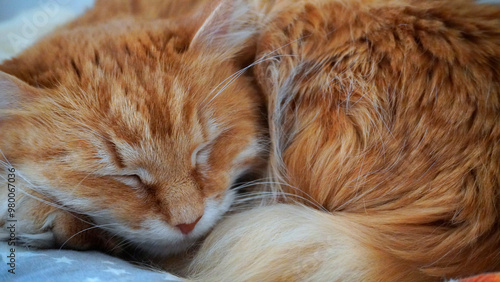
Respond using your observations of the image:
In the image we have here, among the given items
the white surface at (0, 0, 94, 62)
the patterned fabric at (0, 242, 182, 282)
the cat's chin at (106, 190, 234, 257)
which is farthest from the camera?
the white surface at (0, 0, 94, 62)

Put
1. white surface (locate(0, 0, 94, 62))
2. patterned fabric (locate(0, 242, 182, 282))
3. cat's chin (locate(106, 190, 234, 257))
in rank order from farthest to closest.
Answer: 1. white surface (locate(0, 0, 94, 62))
2. cat's chin (locate(106, 190, 234, 257))
3. patterned fabric (locate(0, 242, 182, 282))

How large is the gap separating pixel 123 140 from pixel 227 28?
48cm

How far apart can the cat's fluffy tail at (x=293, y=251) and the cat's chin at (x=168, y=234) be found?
41 mm

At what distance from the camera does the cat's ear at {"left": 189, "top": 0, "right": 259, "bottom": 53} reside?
4.00 feet

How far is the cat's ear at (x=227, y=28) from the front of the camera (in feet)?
4.00

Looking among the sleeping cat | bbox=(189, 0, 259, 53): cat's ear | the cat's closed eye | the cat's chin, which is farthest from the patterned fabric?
bbox=(189, 0, 259, 53): cat's ear

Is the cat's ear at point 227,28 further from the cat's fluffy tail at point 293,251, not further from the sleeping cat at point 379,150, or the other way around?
the cat's fluffy tail at point 293,251

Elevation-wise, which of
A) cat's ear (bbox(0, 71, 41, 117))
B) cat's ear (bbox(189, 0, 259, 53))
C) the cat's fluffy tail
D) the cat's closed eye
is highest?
cat's ear (bbox(189, 0, 259, 53))

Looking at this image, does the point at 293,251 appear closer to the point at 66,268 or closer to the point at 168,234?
the point at 168,234

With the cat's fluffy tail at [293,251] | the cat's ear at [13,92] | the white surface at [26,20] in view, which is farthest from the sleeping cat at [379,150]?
the white surface at [26,20]

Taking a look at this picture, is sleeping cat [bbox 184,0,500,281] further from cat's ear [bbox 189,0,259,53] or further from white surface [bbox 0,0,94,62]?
white surface [bbox 0,0,94,62]

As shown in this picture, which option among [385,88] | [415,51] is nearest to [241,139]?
[385,88]

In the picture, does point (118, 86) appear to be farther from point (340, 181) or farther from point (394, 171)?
point (394, 171)

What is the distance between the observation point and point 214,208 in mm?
1207
